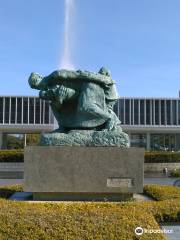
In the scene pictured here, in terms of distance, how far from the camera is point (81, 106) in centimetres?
996

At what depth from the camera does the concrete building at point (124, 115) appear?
60688 millimetres

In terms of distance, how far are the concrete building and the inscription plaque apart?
5123 cm

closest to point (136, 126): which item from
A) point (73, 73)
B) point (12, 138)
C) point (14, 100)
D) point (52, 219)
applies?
point (14, 100)

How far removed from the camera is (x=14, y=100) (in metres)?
60.7

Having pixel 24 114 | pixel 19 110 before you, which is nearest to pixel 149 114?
pixel 24 114

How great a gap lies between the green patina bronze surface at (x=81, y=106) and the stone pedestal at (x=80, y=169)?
1.26 feet

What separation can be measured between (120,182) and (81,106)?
190cm

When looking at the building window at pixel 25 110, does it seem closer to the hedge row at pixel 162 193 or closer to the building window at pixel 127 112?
the building window at pixel 127 112

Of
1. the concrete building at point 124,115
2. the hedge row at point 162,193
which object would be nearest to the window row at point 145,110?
the concrete building at point 124,115

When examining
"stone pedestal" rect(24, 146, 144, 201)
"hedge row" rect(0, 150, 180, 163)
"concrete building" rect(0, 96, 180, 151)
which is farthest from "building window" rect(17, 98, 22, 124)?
"stone pedestal" rect(24, 146, 144, 201)

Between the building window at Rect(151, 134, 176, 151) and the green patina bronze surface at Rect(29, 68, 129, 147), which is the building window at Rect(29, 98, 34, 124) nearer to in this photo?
the building window at Rect(151, 134, 176, 151)

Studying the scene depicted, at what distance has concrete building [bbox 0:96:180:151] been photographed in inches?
2389

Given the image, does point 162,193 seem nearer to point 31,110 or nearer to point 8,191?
point 8,191

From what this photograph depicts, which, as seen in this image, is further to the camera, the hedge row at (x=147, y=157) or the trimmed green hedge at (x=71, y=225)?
the hedge row at (x=147, y=157)
